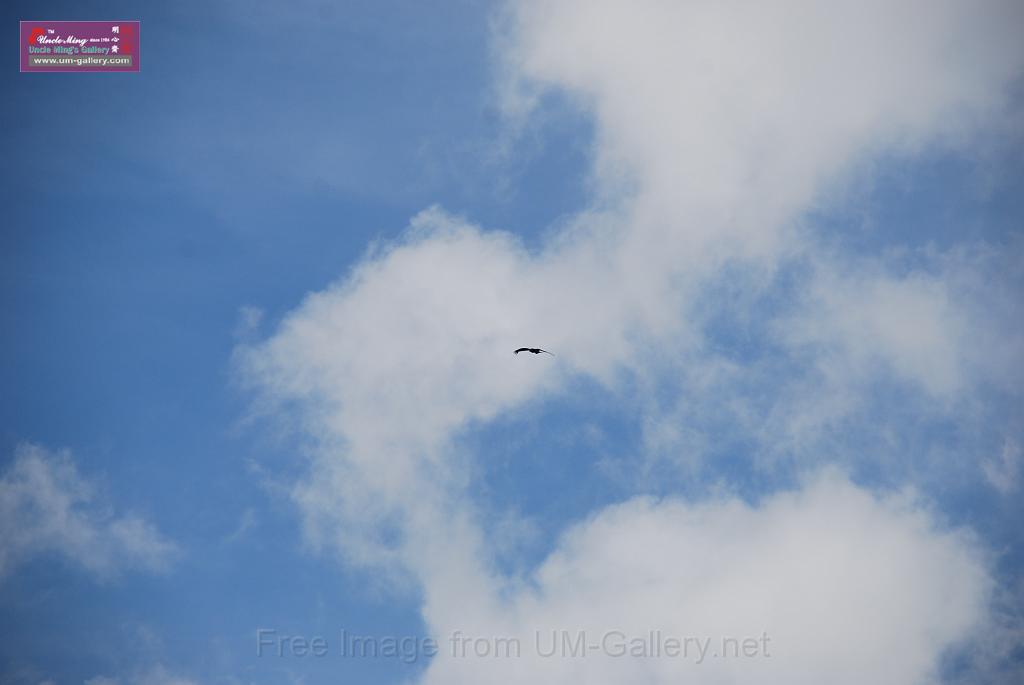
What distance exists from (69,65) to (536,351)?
144 m

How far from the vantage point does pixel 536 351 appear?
9500 cm

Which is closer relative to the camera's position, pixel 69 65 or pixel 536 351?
pixel 536 351

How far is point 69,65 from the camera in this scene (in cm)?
16562

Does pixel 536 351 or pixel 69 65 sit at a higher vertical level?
pixel 69 65
